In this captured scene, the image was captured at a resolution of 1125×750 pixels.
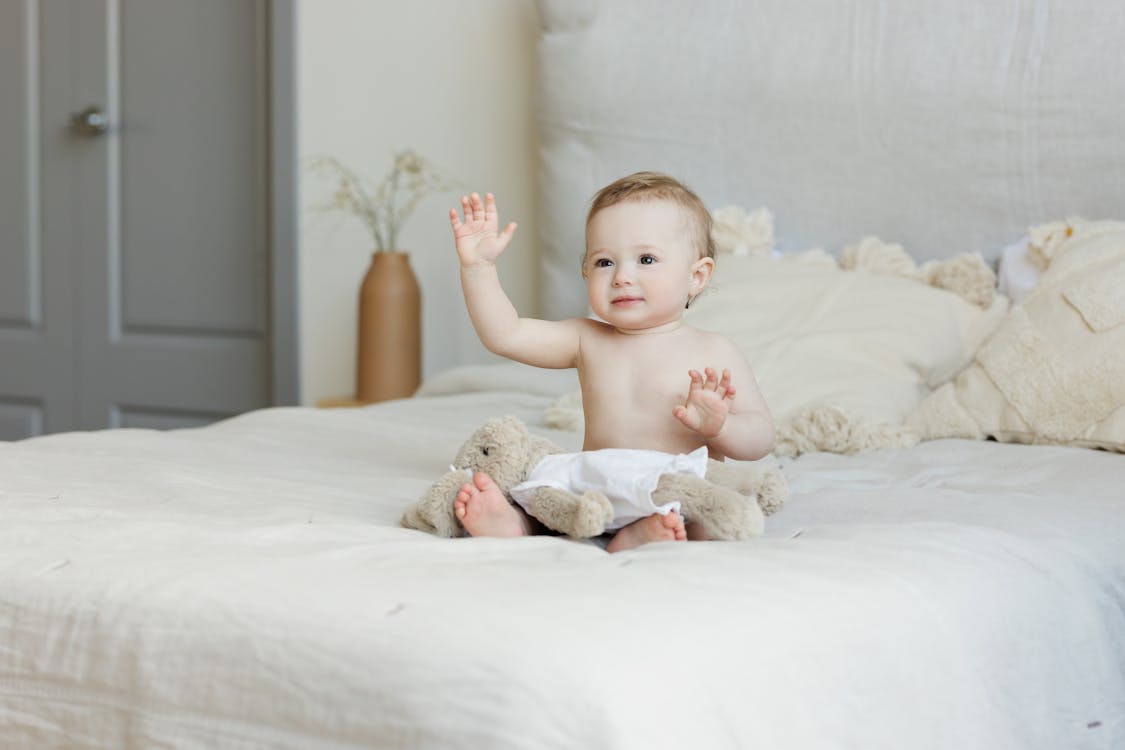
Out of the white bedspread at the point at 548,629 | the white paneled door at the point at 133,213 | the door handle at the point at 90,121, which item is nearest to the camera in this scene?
the white bedspread at the point at 548,629

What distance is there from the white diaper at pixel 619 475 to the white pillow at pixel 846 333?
25.2 inches

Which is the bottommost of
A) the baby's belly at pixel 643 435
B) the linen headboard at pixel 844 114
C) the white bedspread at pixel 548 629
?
the white bedspread at pixel 548 629

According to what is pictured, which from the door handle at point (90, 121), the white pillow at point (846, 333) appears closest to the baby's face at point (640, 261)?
the white pillow at point (846, 333)

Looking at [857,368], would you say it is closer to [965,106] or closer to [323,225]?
[965,106]

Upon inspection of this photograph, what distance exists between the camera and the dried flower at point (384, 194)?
303cm

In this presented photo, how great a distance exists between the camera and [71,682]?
94 cm

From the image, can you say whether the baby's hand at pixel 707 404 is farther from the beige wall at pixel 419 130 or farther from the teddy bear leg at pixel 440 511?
the beige wall at pixel 419 130

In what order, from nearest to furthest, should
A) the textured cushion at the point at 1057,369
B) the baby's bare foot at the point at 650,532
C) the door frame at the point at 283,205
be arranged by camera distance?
the baby's bare foot at the point at 650,532 < the textured cushion at the point at 1057,369 < the door frame at the point at 283,205

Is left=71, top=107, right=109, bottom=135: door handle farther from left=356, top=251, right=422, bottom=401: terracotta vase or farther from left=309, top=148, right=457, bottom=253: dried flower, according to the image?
left=356, top=251, right=422, bottom=401: terracotta vase

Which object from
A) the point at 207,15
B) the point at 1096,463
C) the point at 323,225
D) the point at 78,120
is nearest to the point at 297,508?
the point at 1096,463

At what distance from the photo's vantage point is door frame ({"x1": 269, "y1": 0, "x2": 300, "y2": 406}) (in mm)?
3180

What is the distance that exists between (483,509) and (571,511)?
0.26 ft

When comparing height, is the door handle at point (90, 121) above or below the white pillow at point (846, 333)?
above

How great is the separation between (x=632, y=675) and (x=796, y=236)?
174 centimetres
